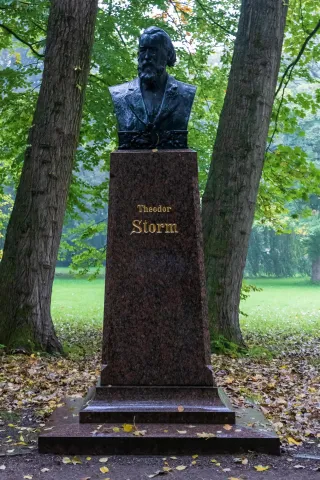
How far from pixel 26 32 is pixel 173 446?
10568 millimetres

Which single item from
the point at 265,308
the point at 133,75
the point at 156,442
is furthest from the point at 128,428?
the point at 265,308

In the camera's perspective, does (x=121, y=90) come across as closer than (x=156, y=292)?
No

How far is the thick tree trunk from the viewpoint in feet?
29.6

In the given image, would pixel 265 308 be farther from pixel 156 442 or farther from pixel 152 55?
pixel 156 442

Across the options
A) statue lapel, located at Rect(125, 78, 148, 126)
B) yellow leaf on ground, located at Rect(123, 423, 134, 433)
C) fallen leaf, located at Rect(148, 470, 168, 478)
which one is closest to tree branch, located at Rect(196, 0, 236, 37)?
statue lapel, located at Rect(125, 78, 148, 126)

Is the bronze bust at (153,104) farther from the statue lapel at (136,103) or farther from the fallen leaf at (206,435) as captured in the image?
the fallen leaf at (206,435)

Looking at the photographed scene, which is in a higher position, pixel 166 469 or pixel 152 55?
pixel 152 55

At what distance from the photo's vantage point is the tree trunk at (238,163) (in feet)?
33.8

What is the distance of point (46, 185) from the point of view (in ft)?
30.1

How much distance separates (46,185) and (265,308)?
18.0 metres

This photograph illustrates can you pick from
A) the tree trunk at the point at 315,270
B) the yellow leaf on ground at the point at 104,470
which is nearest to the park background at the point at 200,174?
the yellow leaf on ground at the point at 104,470

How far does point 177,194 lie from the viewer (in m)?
5.75

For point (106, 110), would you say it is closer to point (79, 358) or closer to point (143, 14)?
point (143, 14)

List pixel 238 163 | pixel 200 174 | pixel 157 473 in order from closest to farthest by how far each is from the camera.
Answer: pixel 157 473, pixel 238 163, pixel 200 174
